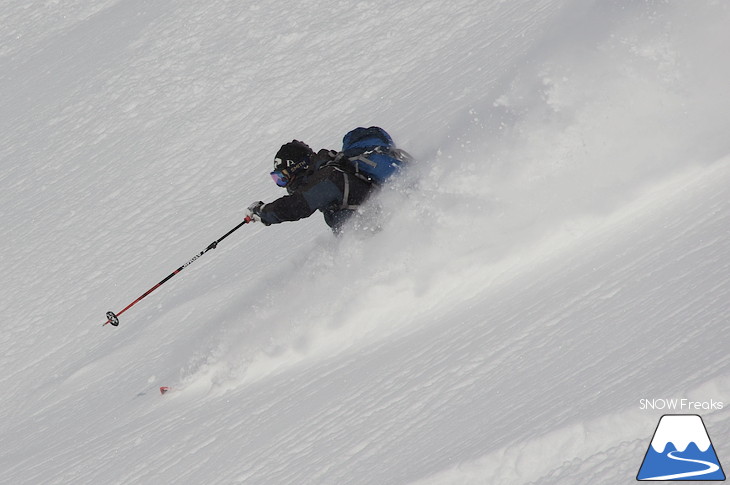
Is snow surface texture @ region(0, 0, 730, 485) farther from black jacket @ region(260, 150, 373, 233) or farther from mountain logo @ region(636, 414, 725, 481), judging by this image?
black jacket @ region(260, 150, 373, 233)

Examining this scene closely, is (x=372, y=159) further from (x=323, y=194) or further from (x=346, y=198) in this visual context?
(x=323, y=194)

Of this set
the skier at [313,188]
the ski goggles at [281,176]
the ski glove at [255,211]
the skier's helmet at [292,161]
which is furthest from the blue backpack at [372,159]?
the ski glove at [255,211]

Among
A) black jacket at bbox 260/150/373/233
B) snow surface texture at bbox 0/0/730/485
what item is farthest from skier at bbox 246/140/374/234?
snow surface texture at bbox 0/0/730/485

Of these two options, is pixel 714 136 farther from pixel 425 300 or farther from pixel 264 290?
pixel 264 290

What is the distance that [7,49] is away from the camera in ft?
63.9

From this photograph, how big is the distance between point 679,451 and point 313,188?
467 cm

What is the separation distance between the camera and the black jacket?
6.87 meters

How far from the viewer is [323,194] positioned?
6887 millimetres

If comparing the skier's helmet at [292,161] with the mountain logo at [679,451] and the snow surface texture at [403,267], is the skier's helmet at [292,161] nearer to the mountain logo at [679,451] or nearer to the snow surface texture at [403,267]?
the snow surface texture at [403,267]

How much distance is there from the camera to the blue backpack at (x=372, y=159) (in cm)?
704

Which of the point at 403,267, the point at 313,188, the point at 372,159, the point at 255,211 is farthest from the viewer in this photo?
the point at 255,211

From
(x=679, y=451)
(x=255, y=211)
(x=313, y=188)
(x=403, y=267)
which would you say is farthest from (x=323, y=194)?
(x=679, y=451)

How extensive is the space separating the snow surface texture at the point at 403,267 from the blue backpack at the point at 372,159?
0.55 ft

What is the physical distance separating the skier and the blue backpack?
68 mm
